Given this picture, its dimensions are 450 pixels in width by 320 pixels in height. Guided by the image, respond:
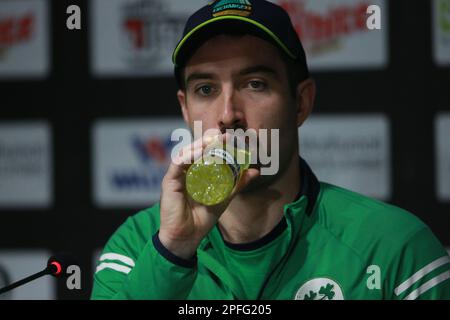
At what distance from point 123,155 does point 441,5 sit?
90 cm

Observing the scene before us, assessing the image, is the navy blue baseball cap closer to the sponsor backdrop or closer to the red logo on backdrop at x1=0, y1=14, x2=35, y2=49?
the sponsor backdrop

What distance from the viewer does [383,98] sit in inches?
62.2

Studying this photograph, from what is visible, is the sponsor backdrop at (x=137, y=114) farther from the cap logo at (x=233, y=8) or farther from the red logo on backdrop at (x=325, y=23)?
the cap logo at (x=233, y=8)

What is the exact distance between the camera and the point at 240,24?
115cm

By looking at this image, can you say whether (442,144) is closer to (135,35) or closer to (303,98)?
(303,98)

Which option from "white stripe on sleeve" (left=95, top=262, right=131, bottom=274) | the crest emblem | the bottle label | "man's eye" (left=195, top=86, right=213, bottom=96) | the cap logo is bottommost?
the crest emblem

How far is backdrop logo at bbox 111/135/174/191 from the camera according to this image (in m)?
1.70

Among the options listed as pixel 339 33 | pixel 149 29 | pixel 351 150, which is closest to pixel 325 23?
pixel 339 33

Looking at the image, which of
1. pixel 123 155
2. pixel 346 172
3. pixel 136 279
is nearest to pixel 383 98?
pixel 346 172

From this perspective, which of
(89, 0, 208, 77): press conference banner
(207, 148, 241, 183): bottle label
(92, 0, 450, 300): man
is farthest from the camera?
(89, 0, 208, 77): press conference banner

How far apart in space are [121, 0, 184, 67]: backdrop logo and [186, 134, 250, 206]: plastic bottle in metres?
0.65

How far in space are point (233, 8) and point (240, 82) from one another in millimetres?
137

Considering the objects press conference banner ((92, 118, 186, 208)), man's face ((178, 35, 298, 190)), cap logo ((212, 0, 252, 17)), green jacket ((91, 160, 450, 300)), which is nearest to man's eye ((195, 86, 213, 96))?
man's face ((178, 35, 298, 190))

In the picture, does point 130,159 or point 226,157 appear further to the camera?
point 130,159
